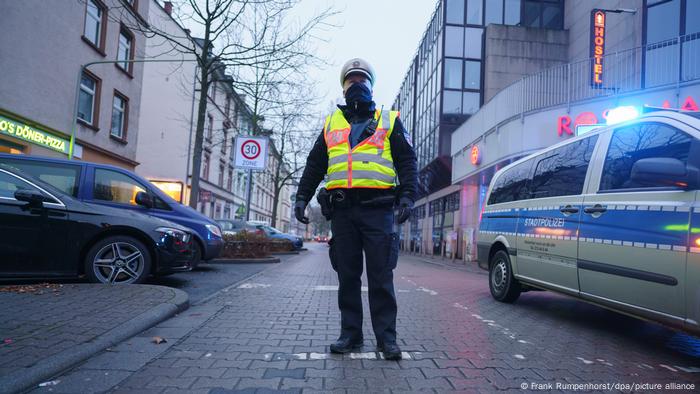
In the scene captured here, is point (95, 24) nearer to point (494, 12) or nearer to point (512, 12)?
point (494, 12)

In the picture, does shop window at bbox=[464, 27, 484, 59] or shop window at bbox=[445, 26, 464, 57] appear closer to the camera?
shop window at bbox=[464, 27, 484, 59]

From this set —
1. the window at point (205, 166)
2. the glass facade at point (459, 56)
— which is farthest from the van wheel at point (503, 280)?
the window at point (205, 166)

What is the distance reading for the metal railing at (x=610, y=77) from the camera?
1298 cm

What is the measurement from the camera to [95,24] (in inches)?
716

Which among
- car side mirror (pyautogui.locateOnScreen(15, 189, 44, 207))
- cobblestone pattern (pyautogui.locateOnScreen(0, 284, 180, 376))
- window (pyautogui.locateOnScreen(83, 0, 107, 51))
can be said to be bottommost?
cobblestone pattern (pyautogui.locateOnScreen(0, 284, 180, 376))

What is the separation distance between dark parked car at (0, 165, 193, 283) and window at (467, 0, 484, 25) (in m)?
25.7

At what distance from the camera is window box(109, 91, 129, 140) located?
2016 cm

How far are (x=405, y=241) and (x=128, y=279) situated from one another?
1616 inches

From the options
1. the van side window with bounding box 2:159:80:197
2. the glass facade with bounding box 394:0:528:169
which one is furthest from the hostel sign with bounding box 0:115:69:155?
the glass facade with bounding box 394:0:528:169

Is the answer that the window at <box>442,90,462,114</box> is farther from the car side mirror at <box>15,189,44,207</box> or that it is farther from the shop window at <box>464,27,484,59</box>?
the car side mirror at <box>15,189,44,207</box>

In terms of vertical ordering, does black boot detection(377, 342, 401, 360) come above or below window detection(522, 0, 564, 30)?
below

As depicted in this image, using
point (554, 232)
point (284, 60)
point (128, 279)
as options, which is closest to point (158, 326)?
point (128, 279)

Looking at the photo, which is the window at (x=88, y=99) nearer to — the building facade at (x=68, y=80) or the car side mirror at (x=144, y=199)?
the building facade at (x=68, y=80)

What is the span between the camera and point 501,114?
17.4m
